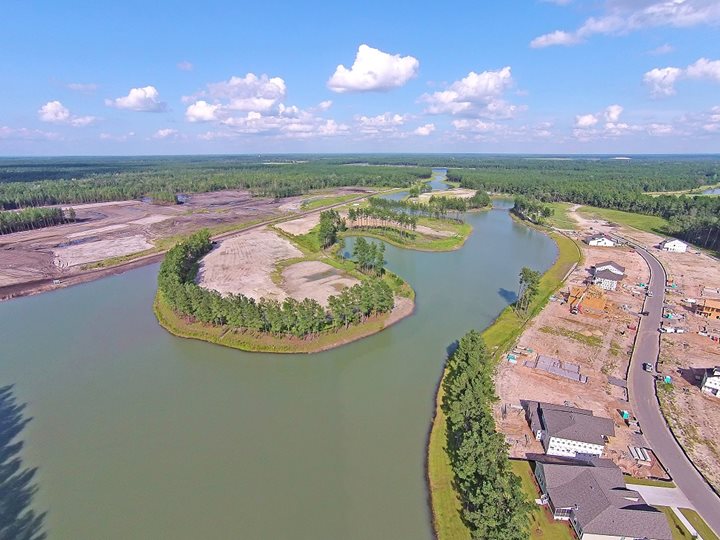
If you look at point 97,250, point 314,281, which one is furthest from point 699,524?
point 97,250

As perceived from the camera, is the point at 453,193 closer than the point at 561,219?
No

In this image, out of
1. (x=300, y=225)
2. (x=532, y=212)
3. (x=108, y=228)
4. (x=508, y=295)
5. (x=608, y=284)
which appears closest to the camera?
(x=508, y=295)

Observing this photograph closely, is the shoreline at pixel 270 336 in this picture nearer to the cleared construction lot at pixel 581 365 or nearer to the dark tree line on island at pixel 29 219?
the cleared construction lot at pixel 581 365

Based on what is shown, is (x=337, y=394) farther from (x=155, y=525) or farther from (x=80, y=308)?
(x=80, y=308)

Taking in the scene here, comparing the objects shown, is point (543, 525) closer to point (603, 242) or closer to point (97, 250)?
point (603, 242)

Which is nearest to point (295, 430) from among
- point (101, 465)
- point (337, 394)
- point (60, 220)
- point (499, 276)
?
point (337, 394)

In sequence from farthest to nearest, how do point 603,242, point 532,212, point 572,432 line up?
point 532,212 → point 603,242 → point 572,432

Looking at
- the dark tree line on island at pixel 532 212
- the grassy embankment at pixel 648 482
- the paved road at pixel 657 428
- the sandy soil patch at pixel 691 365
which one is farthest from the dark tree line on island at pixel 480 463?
the dark tree line on island at pixel 532 212

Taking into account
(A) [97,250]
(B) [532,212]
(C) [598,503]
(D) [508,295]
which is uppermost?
(B) [532,212]

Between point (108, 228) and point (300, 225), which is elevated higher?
point (108, 228)

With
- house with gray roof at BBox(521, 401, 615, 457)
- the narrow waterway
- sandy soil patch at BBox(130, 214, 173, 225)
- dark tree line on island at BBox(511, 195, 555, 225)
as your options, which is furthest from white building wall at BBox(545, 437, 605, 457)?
sandy soil patch at BBox(130, 214, 173, 225)
